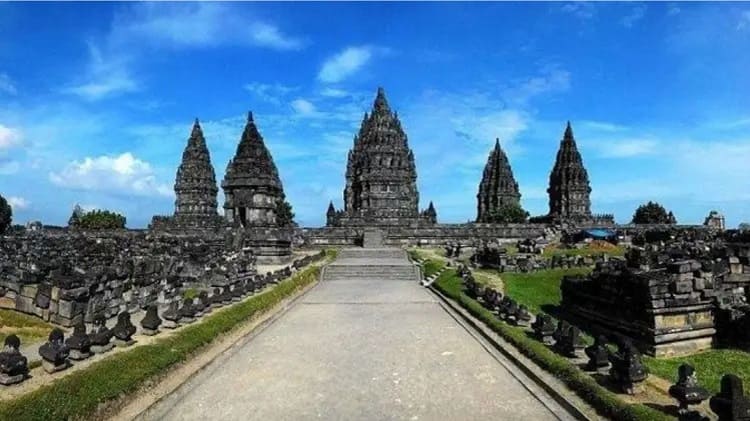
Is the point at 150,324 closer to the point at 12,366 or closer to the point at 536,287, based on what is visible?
the point at 12,366

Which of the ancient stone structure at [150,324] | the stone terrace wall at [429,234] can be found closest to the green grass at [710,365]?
the ancient stone structure at [150,324]

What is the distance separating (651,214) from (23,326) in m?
80.9

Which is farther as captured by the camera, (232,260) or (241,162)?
(241,162)

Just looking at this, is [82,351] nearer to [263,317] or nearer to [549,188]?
[263,317]

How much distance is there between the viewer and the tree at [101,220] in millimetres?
73062

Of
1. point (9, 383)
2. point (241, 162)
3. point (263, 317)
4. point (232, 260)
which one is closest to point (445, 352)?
point (263, 317)

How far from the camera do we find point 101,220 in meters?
74.2

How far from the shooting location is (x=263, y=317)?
14.7 m

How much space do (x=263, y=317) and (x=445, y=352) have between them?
19.3ft

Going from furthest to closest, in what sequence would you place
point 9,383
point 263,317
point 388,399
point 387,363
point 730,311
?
point 263,317, point 730,311, point 387,363, point 388,399, point 9,383

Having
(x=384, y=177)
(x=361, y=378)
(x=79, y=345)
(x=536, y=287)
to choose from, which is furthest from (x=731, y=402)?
(x=384, y=177)

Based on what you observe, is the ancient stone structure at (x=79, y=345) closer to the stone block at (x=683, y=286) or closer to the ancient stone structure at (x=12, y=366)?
the ancient stone structure at (x=12, y=366)

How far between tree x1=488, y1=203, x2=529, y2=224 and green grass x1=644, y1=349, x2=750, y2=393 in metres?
66.2

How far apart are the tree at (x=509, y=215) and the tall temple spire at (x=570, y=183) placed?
152 inches
